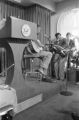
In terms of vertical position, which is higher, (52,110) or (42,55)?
(42,55)

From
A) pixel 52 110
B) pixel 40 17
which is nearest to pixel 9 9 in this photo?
pixel 40 17

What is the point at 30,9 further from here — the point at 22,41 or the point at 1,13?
the point at 22,41

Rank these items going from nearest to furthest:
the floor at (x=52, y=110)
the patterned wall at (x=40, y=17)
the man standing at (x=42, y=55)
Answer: the floor at (x=52, y=110) → the man standing at (x=42, y=55) → the patterned wall at (x=40, y=17)

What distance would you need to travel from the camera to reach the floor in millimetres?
1568

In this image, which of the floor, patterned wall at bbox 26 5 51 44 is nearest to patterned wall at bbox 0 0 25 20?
patterned wall at bbox 26 5 51 44

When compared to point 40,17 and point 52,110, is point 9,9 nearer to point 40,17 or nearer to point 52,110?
point 40,17

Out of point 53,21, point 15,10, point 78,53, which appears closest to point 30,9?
point 15,10

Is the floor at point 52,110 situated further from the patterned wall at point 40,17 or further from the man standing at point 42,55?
the patterned wall at point 40,17

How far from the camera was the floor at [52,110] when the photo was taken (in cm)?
157

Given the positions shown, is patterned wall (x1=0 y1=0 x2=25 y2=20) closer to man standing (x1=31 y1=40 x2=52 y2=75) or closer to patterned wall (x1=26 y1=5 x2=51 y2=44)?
patterned wall (x1=26 y1=5 x2=51 y2=44)

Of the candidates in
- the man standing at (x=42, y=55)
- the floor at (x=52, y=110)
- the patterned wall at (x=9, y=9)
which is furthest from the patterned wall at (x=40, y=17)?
the floor at (x=52, y=110)

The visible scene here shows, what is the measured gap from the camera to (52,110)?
1775 millimetres

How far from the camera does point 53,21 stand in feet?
16.3

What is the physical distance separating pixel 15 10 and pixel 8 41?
9.63ft
